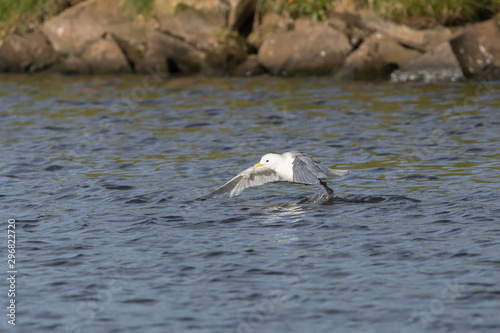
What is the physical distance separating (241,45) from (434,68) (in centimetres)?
471

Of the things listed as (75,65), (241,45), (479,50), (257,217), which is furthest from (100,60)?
(257,217)

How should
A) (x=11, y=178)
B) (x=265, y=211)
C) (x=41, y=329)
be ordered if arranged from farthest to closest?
1. (x=11, y=178)
2. (x=265, y=211)
3. (x=41, y=329)

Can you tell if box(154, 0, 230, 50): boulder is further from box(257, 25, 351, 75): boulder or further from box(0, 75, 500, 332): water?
box(0, 75, 500, 332): water

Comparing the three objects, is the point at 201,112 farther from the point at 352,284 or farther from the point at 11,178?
the point at 352,284

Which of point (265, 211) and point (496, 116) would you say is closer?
point (265, 211)

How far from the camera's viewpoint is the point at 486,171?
33.7 feet

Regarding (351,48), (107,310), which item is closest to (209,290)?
(107,310)

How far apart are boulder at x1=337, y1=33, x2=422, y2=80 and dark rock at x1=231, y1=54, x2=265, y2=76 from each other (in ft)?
7.77

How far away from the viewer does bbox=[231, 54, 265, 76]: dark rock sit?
19125 mm

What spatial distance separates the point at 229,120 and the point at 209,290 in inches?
322

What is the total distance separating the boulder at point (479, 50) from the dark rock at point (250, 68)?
4576mm

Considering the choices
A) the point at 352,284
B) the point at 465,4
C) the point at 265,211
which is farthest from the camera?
the point at 465,4

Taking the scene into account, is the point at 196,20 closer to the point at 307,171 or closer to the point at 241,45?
the point at 241,45

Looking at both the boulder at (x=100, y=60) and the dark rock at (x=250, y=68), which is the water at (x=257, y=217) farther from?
the boulder at (x=100, y=60)
